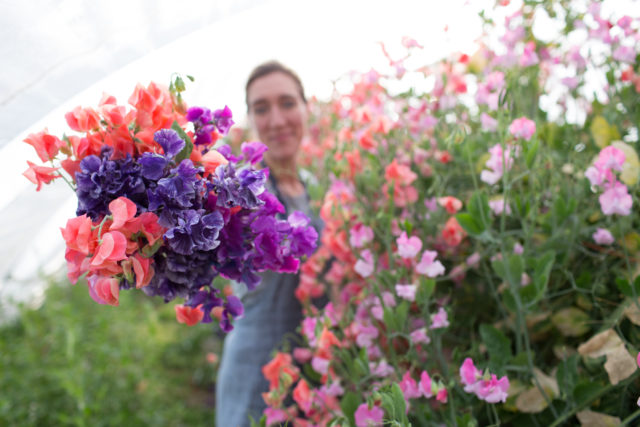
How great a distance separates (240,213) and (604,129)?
2.25ft

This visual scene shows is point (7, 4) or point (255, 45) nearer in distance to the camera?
point (7, 4)

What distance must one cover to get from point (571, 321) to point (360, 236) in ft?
1.29

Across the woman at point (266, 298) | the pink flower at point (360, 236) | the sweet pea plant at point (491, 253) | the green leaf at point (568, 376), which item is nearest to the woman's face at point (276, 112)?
the woman at point (266, 298)

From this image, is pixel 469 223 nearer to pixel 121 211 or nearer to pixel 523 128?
pixel 523 128

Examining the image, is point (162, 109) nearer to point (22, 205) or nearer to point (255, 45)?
point (22, 205)

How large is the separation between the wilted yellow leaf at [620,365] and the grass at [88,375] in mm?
1437

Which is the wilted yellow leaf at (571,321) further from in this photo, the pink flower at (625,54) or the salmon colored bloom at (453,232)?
the pink flower at (625,54)

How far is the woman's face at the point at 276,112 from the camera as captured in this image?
1.43 meters

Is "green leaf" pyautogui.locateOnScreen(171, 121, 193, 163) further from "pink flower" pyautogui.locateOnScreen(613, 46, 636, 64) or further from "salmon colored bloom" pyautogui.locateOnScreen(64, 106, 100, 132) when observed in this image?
"pink flower" pyautogui.locateOnScreen(613, 46, 636, 64)

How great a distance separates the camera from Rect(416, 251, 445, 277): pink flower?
0.70 m

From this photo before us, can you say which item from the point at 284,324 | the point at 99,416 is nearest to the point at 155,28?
the point at 284,324

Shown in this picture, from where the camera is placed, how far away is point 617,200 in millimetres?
628

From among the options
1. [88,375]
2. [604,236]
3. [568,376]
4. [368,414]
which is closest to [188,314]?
[368,414]

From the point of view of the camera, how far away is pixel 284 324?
4.27 feet
